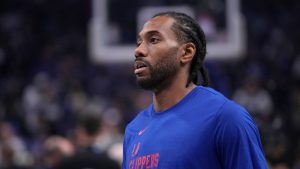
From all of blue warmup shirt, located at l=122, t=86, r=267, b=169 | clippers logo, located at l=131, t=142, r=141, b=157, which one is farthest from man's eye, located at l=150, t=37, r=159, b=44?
clippers logo, located at l=131, t=142, r=141, b=157

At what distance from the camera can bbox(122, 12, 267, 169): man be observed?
8.60 ft

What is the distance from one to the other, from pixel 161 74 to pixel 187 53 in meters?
0.14

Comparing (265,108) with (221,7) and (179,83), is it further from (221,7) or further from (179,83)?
(179,83)

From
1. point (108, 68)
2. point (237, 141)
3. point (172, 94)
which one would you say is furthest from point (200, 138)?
point (108, 68)

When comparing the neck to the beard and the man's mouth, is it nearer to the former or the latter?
the beard

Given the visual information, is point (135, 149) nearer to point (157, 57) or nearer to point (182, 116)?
point (182, 116)

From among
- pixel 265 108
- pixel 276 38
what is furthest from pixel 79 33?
pixel 265 108

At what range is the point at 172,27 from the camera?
2.93m

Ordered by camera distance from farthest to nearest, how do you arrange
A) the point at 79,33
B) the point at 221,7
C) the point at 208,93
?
the point at 79,33, the point at 221,7, the point at 208,93

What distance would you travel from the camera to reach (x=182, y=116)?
283cm

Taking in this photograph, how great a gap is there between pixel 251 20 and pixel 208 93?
10.0 meters

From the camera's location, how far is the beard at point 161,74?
289cm

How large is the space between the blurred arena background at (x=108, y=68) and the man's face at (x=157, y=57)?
8.99 ft

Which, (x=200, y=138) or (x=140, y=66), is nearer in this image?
(x=200, y=138)
